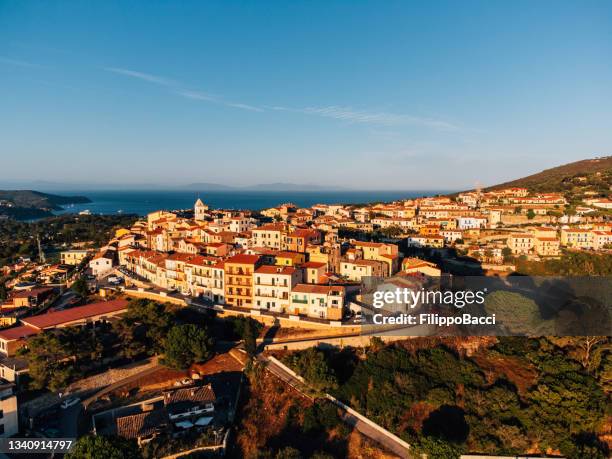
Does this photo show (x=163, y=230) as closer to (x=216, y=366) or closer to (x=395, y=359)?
(x=216, y=366)

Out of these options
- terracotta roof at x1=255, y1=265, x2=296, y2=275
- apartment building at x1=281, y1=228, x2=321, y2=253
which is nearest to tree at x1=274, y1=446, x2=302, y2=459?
terracotta roof at x1=255, y1=265, x2=296, y2=275

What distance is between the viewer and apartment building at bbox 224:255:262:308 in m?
27.9

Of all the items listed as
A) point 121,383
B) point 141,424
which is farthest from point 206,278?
point 141,424

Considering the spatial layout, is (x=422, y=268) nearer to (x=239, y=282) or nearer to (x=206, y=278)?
(x=239, y=282)

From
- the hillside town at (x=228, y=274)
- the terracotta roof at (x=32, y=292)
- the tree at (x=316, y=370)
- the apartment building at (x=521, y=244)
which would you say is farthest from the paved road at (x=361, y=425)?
the apartment building at (x=521, y=244)

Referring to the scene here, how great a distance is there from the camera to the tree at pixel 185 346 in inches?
856

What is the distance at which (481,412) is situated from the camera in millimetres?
19375

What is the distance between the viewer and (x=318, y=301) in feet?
83.9

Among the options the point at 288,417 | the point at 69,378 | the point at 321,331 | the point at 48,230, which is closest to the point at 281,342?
the point at 321,331

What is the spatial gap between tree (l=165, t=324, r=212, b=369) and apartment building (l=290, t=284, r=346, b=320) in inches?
232

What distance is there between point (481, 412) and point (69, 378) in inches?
753

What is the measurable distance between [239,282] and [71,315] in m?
10.1

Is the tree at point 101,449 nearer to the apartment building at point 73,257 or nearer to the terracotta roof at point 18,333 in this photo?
the terracotta roof at point 18,333

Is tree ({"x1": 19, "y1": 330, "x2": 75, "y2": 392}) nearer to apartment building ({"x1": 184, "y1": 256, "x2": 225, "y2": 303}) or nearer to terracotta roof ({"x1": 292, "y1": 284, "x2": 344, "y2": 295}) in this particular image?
apartment building ({"x1": 184, "y1": 256, "x2": 225, "y2": 303})
